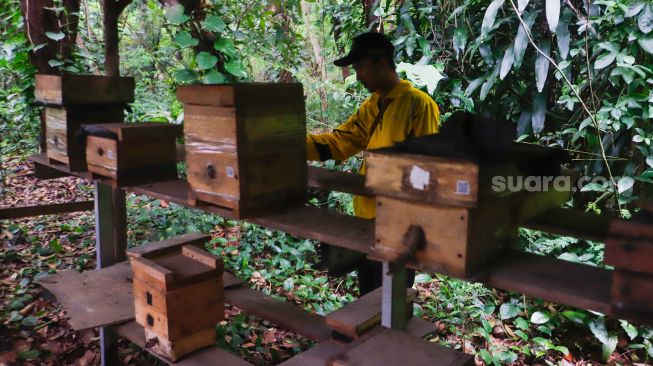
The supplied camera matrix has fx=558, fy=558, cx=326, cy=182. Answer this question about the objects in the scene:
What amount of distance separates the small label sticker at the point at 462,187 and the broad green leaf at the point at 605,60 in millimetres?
→ 2813

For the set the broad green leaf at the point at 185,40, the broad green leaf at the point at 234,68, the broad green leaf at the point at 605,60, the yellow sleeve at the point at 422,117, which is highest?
the broad green leaf at the point at 185,40

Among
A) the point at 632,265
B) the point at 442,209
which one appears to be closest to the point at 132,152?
the point at 442,209

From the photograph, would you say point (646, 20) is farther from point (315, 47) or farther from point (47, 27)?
point (315, 47)

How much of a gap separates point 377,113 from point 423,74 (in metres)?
1.43

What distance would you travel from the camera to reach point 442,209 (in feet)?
4.70

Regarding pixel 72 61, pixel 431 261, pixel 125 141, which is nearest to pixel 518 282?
pixel 431 261

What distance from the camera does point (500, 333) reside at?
4.09m

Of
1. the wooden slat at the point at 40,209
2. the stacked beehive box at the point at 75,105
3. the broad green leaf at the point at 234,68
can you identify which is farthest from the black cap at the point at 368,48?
the wooden slat at the point at 40,209

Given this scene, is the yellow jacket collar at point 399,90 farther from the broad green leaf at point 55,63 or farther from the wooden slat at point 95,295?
the broad green leaf at point 55,63

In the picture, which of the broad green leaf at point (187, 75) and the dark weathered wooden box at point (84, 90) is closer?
the dark weathered wooden box at point (84, 90)

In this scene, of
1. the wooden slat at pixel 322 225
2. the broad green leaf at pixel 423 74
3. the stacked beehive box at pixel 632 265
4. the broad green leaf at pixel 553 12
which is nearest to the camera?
the stacked beehive box at pixel 632 265

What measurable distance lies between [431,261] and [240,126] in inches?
32.4

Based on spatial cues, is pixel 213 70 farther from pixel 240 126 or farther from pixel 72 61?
pixel 72 61

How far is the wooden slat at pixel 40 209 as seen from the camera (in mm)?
3590
